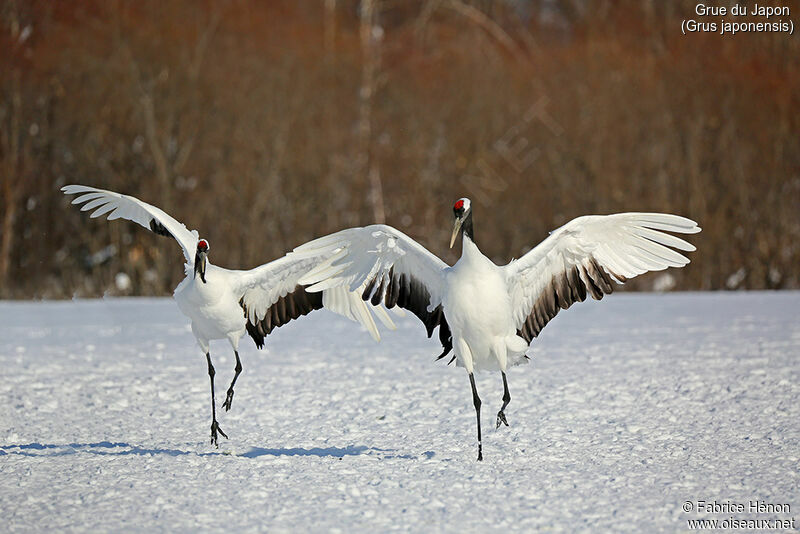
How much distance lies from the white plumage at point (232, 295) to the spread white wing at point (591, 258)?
1127mm

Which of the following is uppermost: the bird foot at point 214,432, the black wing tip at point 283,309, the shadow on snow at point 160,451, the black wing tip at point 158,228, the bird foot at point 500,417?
the black wing tip at point 158,228

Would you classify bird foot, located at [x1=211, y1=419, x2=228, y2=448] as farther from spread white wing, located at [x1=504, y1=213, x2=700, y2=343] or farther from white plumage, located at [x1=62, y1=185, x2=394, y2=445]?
spread white wing, located at [x1=504, y1=213, x2=700, y2=343]

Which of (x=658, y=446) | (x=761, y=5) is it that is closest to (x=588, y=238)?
(x=658, y=446)

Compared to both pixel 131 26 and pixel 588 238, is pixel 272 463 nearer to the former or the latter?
pixel 588 238

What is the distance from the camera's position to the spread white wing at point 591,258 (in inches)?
269

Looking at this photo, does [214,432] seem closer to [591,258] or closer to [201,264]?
[201,264]

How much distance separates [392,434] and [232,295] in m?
1.48

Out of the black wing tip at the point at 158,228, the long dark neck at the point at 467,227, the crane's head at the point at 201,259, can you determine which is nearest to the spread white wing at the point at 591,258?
the long dark neck at the point at 467,227

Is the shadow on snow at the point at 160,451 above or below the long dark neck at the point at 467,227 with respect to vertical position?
below

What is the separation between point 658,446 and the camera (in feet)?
22.8

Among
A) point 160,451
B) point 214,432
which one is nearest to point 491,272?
point 214,432

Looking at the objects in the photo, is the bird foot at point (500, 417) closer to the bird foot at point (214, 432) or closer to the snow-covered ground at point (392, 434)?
the snow-covered ground at point (392, 434)

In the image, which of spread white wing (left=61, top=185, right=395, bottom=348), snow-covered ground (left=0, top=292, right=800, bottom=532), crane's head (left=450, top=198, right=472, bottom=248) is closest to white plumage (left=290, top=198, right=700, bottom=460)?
crane's head (left=450, top=198, right=472, bottom=248)

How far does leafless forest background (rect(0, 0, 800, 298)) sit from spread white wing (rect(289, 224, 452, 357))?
41.7ft
